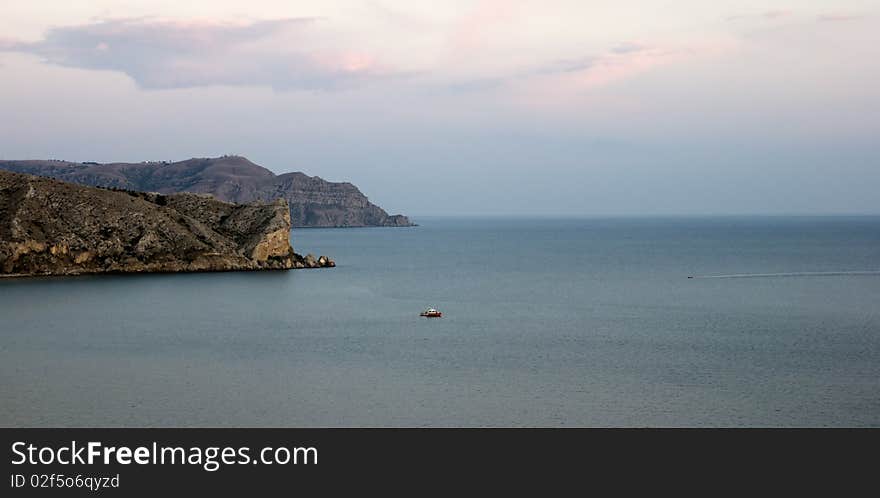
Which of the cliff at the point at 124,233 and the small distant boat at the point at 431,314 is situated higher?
the cliff at the point at 124,233

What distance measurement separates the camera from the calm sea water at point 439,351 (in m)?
40.5

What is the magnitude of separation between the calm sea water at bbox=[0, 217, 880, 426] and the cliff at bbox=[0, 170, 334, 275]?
595cm

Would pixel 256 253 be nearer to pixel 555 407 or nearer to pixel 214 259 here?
pixel 214 259

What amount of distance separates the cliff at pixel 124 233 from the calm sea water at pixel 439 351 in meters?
5.95

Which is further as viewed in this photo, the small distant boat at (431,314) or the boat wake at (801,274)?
the boat wake at (801,274)

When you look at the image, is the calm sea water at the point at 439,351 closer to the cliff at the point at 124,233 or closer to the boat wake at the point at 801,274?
the boat wake at the point at 801,274

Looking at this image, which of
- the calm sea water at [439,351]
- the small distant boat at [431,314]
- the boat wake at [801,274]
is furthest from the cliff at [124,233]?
the boat wake at [801,274]

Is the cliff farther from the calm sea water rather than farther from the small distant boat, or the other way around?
the small distant boat

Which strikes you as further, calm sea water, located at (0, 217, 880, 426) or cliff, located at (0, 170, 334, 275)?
cliff, located at (0, 170, 334, 275)

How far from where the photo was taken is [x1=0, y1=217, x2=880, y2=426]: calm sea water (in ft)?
133

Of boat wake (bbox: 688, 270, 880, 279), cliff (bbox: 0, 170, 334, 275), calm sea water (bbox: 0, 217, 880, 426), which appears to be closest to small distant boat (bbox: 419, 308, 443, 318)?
calm sea water (bbox: 0, 217, 880, 426)

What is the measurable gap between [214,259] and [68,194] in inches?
790

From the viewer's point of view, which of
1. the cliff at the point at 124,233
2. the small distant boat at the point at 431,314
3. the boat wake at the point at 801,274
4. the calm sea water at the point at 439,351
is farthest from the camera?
the boat wake at the point at 801,274
